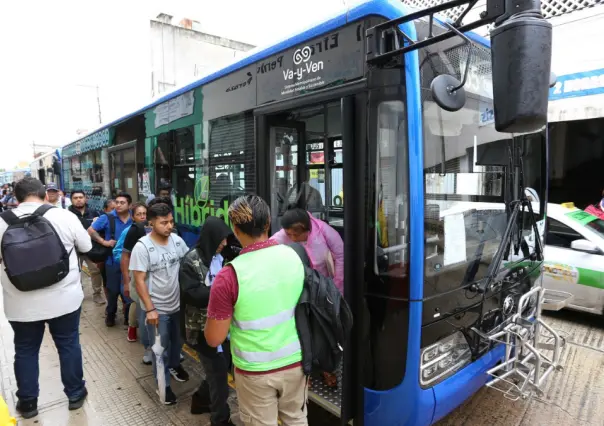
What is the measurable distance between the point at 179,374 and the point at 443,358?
2503 mm

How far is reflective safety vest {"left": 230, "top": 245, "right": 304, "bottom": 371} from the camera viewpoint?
5.90 feet

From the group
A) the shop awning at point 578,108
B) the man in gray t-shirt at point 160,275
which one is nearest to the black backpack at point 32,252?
the man in gray t-shirt at point 160,275

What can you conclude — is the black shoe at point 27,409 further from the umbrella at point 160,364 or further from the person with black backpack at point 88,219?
the person with black backpack at point 88,219

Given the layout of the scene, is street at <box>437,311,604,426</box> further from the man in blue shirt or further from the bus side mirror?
the man in blue shirt

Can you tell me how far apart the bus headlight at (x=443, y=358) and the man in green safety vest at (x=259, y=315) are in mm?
824

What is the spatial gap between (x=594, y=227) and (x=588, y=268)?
2.01 feet

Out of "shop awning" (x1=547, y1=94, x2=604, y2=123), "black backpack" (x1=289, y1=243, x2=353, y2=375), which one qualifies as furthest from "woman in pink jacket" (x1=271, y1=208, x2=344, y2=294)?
"shop awning" (x1=547, y1=94, x2=604, y2=123)

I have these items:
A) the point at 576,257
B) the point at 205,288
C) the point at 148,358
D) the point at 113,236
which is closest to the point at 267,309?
the point at 205,288

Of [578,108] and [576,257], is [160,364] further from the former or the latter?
[578,108]

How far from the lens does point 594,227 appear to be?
5094 millimetres

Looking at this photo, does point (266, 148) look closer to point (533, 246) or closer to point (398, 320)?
point (398, 320)

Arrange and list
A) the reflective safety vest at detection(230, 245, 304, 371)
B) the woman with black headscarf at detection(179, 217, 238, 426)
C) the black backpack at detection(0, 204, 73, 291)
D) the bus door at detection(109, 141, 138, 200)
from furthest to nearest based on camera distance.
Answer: the bus door at detection(109, 141, 138, 200), the black backpack at detection(0, 204, 73, 291), the woman with black headscarf at detection(179, 217, 238, 426), the reflective safety vest at detection(230, 245, 304, 371)

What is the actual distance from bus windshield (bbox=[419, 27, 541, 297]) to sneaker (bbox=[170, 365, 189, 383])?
2.58 meters

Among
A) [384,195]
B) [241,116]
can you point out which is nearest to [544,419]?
[384,195]
